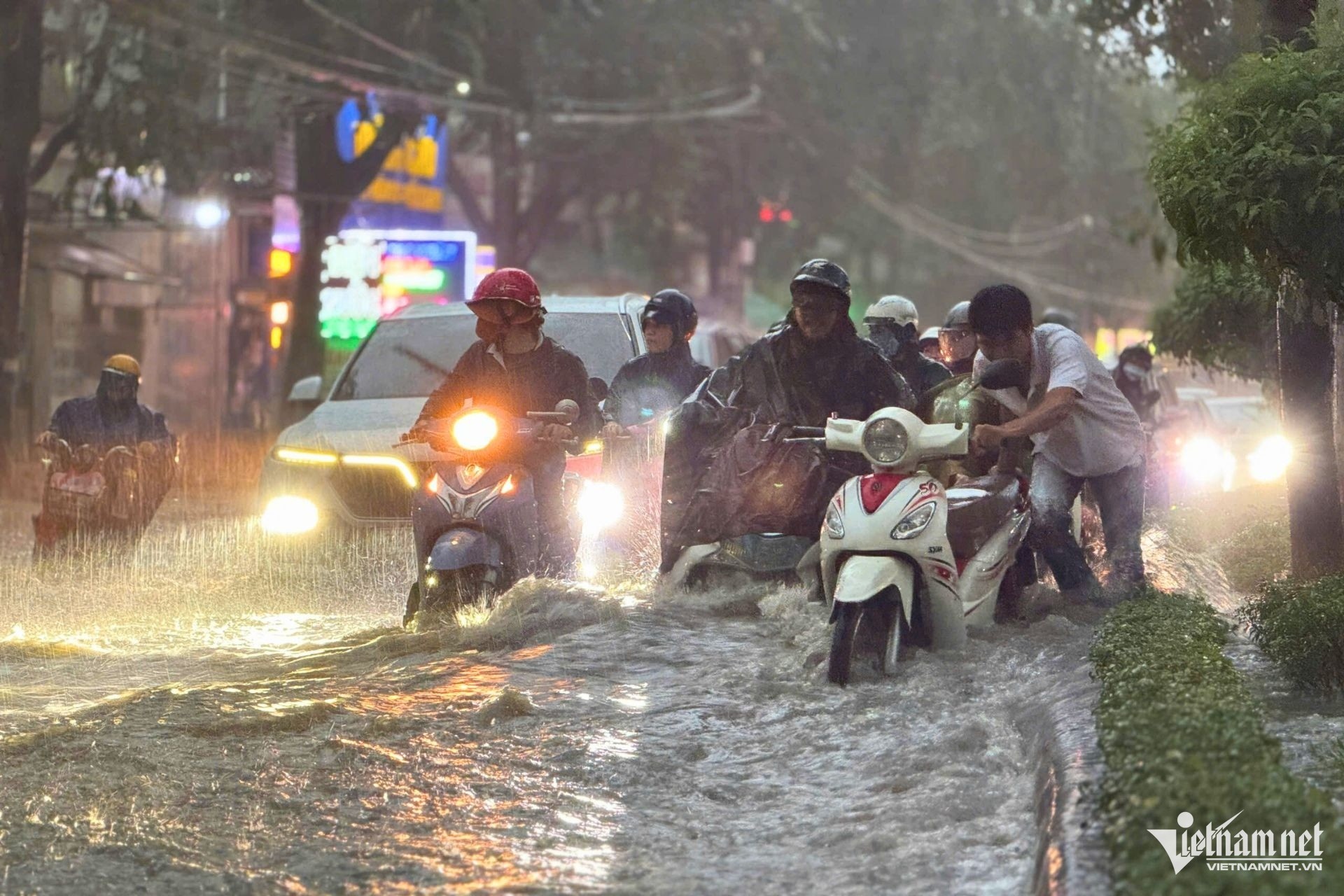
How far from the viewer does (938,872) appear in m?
5.13

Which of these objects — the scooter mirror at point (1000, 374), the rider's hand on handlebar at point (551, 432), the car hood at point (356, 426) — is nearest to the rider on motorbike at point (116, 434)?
the car hood at point (356, 426)

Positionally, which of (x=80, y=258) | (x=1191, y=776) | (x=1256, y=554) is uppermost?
(x=80, y=258)

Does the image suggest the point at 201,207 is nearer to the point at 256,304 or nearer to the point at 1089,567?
the point at 256,304

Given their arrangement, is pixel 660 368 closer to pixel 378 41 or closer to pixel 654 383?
pixel 654 383

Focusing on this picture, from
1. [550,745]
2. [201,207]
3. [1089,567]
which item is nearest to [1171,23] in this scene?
[1089,567]

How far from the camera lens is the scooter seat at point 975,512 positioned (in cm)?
786

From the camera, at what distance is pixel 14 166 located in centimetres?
2094

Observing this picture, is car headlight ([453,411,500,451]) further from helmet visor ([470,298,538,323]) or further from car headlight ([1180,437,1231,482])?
car headlight ([1180,437,1231,482])

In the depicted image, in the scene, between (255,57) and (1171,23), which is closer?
(1171,23)

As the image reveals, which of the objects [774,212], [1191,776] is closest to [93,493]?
[1191,776]

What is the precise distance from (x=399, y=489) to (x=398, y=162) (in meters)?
29.8

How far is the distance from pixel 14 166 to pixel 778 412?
47.8 ft

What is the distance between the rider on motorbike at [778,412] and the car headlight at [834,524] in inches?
43.6

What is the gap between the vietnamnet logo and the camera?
4.06 metres
